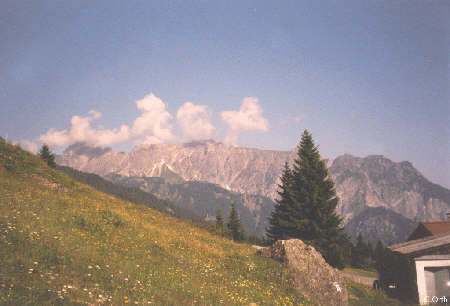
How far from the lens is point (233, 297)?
11.2m

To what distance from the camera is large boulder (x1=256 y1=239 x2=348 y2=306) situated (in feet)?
47.7

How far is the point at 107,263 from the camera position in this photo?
1081cm

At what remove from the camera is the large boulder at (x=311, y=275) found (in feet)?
47.7

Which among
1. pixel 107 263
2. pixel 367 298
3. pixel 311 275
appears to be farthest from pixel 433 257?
pixel 107 263

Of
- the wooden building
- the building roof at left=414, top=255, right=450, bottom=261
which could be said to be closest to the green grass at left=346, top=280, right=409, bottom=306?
the wooden building

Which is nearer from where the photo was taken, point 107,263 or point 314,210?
point 107,263

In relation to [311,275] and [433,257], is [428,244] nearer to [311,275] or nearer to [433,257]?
[433,257]

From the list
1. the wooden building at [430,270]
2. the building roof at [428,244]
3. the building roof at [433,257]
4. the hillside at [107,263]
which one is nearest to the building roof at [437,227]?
the building roof at [428,244]

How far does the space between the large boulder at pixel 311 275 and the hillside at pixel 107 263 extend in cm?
82

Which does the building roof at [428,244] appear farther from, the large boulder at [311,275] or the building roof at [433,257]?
the large boulder at [311,275]

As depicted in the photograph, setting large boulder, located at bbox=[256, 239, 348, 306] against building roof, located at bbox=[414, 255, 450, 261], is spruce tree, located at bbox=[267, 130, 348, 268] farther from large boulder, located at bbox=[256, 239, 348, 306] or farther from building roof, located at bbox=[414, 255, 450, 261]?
large boulder, located at bbox=[256, 239, 348, 306]

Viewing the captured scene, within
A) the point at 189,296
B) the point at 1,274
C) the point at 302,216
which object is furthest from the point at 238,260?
the point at 302,216

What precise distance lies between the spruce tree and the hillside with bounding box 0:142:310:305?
14.6 metres

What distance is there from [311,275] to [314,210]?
16.5 metres
